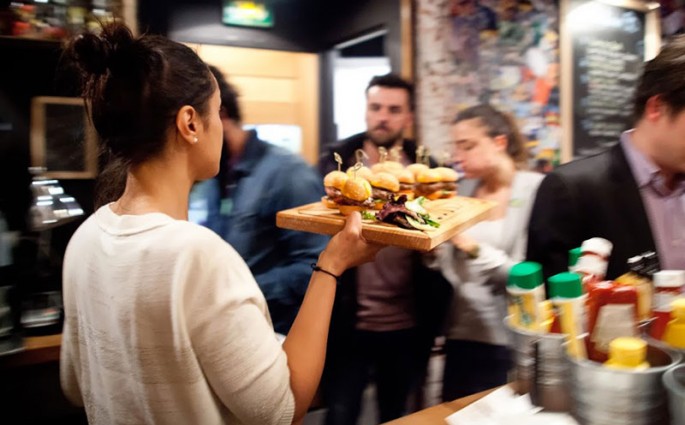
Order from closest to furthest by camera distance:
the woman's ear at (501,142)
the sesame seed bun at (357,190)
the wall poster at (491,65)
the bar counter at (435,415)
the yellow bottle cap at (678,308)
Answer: the yellow bottle cap at (678,308) < the bar counter at (435,415) < the sesame seed bun at (357,190) < the woman's ear at (501,142) < the wall poster at (491,65)

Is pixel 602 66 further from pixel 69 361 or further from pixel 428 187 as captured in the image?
pixel 69 361

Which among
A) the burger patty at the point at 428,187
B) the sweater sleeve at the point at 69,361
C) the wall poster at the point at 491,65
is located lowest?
the sweater sleeve at the point at 69,361

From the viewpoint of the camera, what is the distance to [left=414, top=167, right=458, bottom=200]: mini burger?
1908mm

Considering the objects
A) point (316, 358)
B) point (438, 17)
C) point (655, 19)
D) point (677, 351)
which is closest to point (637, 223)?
point (677, 351)

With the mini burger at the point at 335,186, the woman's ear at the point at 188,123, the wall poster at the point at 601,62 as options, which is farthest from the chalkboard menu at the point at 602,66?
the woman's ear at the point at 188,123

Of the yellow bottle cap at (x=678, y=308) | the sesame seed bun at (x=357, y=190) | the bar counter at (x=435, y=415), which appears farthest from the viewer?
the sesame seed bun at (x=357, y=190)

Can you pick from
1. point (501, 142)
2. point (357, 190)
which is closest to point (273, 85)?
point (501, 142)

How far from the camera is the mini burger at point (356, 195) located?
1.56 meters

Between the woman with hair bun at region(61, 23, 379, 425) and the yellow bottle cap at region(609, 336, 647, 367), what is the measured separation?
52 centimetres

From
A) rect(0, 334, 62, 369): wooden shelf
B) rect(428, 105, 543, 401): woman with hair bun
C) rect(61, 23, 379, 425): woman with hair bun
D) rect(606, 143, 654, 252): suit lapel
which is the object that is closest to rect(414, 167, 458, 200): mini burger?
rect(428, 105, 543, 401): woman with hair bun

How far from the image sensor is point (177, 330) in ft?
3.11

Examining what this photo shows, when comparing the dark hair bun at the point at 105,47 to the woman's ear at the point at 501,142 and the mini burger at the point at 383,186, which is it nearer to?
the mini burger at the point at 383,186

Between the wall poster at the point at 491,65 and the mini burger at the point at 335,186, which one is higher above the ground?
the wall poster at the point at 491,65

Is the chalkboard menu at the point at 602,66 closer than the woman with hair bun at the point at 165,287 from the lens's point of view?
No
